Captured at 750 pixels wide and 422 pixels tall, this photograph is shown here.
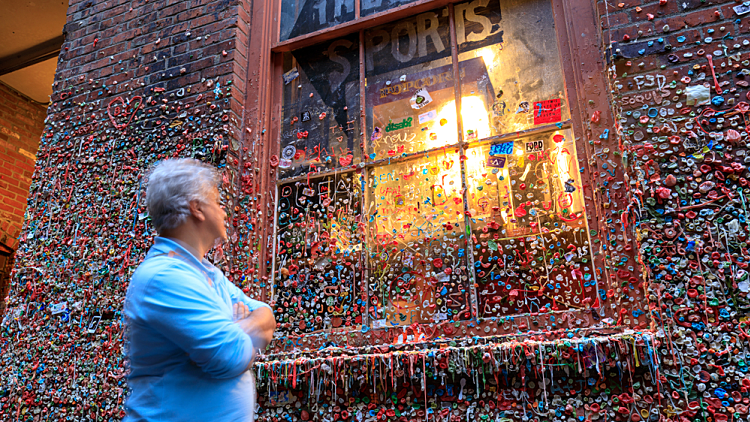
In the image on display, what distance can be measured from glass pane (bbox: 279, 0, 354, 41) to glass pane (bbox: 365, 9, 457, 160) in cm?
26

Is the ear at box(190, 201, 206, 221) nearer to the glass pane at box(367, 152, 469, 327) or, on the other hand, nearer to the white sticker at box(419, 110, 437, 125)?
the glass pane at box(367, 152, 469, 327)

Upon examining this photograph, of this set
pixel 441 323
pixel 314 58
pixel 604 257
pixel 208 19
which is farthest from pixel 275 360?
pixel 208 19

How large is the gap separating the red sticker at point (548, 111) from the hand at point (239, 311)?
5.33ft

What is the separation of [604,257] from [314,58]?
1.94m

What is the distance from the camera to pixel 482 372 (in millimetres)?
2020

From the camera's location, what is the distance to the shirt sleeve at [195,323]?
1179mm

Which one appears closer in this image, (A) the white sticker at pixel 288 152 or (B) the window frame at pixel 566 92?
(B) the window frame at pixel 566 92

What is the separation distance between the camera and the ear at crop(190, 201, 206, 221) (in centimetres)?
139

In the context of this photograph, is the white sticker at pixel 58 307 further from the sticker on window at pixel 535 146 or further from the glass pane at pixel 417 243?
the sticker on window at pixel 535 146

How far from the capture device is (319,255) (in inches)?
103

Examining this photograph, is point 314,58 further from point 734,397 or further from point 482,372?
point 734,397

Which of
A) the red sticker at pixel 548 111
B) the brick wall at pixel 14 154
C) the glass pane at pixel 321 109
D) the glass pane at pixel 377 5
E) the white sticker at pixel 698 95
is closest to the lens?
the white sticker at pixel 698 95

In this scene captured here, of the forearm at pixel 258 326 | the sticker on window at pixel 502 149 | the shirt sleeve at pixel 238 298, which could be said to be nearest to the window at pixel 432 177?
the sticker on window at pixel 502 149

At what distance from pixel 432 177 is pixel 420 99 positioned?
17.7 inches
